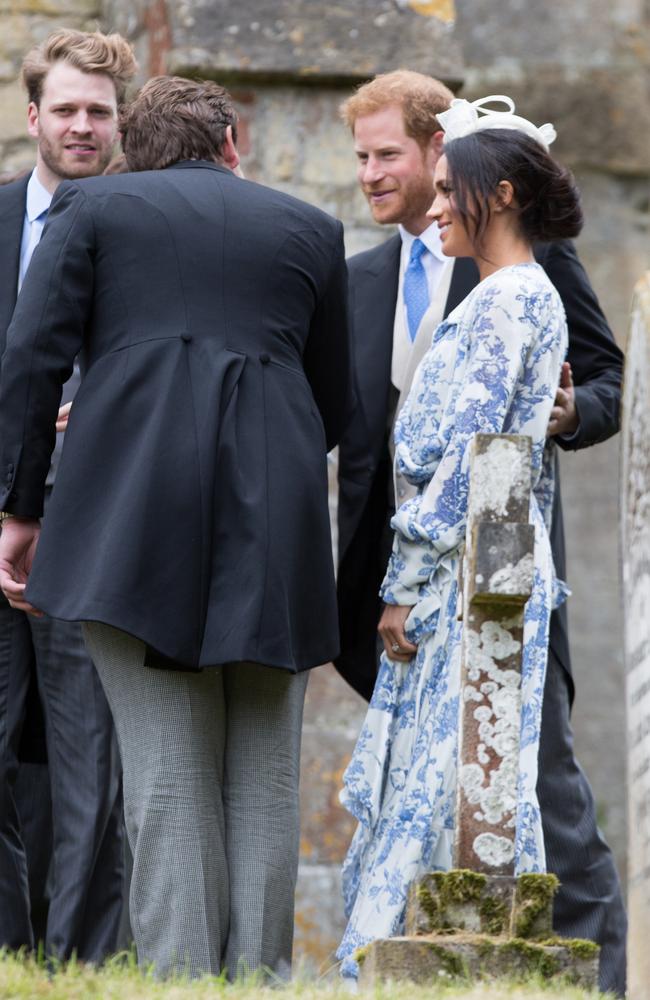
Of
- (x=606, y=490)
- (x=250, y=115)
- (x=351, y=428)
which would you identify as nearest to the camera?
(x=351, y=428)

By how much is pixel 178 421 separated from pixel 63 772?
120cm

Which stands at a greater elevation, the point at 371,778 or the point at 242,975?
the point at 371,778

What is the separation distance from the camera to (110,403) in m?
4.20

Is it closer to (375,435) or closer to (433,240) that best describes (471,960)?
(375,435)

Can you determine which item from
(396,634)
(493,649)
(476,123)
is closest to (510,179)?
(476,123)

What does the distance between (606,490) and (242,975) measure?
712cm

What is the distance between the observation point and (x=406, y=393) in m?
5.12

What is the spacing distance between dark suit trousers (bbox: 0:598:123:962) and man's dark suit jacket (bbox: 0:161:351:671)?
2.38ft

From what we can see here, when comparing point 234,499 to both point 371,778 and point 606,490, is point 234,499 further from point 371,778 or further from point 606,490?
point 606,490

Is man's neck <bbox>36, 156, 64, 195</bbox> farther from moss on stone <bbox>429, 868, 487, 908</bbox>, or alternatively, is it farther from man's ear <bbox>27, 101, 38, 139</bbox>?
moss on stone <bbox>429, 868, 487, 908</bbox>

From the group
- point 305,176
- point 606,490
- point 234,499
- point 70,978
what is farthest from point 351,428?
point 606,490

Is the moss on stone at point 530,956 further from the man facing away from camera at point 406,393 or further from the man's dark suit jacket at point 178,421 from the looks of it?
the man facing away from camera at point 406,393

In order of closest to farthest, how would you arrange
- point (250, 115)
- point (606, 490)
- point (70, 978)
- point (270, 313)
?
point (70, 978) < point (270, 313) < point (250, 115) < point (606, 490)

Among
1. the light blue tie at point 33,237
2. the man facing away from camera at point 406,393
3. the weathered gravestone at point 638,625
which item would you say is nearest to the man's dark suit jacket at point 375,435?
the man facing away from camera at point 406,393
